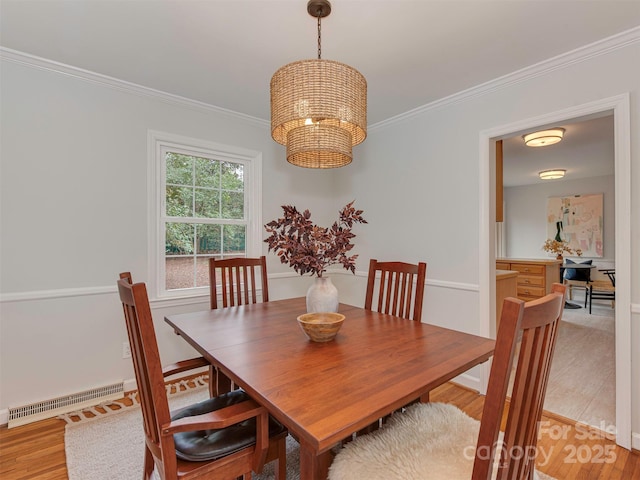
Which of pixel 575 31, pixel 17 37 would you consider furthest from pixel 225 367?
pixel 575 31

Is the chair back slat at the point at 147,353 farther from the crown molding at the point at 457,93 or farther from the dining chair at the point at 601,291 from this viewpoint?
the dining chair at the point at 601,291

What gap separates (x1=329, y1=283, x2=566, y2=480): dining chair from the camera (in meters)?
0.71

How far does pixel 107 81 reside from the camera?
2396mm

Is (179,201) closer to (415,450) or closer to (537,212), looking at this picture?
(415,450)

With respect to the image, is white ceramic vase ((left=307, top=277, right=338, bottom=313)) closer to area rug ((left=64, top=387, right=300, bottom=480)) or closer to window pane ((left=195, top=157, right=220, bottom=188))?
area rug ((left=64, top=387, right=300, bottom=480))

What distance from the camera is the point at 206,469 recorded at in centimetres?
107

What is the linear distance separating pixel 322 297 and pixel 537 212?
7.41 meters

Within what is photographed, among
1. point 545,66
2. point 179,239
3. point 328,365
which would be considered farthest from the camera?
point 179,239

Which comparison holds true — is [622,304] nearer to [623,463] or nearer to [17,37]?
[623,463]

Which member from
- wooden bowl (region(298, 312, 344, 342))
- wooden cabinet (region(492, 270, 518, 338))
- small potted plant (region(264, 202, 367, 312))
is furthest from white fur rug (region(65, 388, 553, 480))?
wooden cabinet (region(492, 270, 518, 338))

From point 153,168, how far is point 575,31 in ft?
10.2

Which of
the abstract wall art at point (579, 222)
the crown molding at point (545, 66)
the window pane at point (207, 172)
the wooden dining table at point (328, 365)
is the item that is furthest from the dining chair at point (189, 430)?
the abstract wall art at point (579, 222)

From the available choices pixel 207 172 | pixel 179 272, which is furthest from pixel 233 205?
pixel 179 272

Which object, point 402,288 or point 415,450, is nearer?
point 415,450
